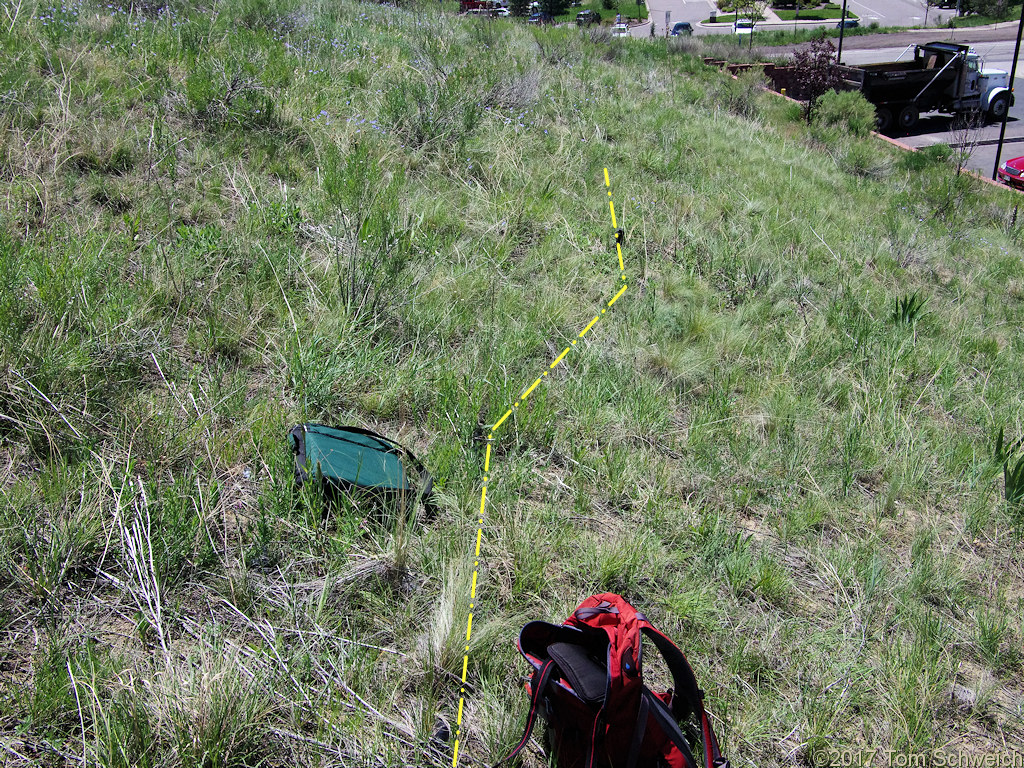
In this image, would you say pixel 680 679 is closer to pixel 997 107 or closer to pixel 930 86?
pixel 930 86

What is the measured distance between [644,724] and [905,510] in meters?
2.21

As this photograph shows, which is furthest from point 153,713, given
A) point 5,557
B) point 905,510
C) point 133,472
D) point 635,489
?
point 905,510

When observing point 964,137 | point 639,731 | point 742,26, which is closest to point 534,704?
point 639,731

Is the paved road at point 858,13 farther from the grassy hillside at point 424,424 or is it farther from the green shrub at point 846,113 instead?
the grassy hillside at point 424,424

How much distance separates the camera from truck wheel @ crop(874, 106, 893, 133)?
→ 21141 millimetres

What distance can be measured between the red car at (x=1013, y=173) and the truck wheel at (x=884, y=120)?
646cm

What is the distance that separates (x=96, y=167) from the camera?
4.64 m

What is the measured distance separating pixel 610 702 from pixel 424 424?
173 cm

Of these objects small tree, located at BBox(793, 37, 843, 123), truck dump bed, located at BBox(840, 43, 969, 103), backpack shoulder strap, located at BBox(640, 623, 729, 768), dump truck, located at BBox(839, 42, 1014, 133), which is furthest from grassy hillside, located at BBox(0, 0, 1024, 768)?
dump truck, located at BBox(839, 42, 1014, 133)

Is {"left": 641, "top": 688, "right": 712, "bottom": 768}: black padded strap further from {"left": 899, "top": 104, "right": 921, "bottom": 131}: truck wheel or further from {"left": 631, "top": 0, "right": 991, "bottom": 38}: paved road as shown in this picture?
{"left": 631, "top": 0, "right": 991, "bottom": 38}: paved road

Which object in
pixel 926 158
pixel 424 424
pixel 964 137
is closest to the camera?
pixel 424 424

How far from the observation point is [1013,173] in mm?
15000

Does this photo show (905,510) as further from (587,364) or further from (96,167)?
(96,167)
